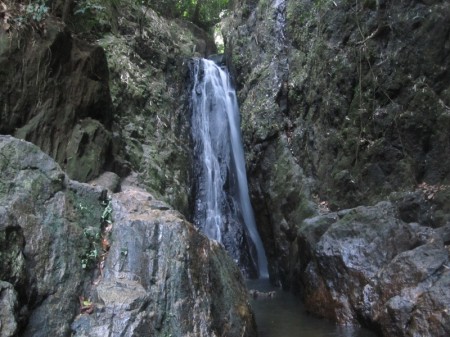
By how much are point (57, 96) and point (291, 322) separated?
5854 mm

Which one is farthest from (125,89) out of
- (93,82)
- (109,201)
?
(109,201)

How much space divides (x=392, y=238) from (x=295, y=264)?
335 cm

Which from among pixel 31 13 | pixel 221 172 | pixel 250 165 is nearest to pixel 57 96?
pixel 31 13

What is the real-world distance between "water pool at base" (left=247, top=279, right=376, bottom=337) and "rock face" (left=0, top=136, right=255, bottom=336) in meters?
1.47

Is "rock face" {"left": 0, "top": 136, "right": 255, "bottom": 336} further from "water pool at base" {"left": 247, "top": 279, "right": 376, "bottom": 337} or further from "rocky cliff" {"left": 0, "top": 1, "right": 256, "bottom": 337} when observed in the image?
"water pool at base" {"left": 247, "top": 279, "right": 376, "bottom": 337}

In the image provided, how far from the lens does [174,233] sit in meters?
5.69

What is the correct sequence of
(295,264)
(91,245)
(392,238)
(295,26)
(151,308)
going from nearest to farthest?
(151,308) < (91,245) < (392,238) < (295,264) < (295,26)

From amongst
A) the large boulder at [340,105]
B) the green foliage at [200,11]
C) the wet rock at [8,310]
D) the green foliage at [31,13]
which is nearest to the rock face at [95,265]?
the wet rock at [8,310]

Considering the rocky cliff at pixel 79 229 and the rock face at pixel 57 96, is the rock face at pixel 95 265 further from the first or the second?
the rock face at pixel 57 96

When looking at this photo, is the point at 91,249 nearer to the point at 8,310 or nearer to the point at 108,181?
the point at 8,310

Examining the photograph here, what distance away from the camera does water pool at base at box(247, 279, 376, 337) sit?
7395 millimetres

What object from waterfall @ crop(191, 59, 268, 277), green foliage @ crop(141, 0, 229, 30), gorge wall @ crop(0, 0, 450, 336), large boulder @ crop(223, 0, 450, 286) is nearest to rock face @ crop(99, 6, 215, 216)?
gorge wall @ crop(0, 0, 450, 336)

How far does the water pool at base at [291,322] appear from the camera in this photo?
24.3 ft

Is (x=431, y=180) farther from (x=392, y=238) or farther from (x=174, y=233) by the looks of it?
(x=174, y=233)
